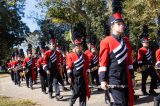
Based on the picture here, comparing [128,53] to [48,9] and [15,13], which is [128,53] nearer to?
[48,9]

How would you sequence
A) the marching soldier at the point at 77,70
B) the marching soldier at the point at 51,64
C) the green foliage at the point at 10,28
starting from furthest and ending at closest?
the green foliage at the point at 10,28 < the marching soldier at the point at 51,64 < the marching soldier at the point at 77,70

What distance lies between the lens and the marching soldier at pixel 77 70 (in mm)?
11500

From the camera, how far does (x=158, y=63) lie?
12.8 m

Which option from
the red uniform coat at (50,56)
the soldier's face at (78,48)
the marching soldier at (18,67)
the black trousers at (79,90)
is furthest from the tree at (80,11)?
the black trousers at (79,90)

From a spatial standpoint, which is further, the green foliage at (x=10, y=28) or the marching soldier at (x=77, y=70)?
the green foliage at (x=10, y=28)

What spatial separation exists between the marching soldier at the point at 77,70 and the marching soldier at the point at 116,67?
12.2 ft

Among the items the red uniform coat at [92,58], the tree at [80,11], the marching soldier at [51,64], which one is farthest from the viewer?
the tree at [80,11]

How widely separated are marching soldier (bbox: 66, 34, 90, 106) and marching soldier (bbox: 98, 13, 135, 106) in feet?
12.2

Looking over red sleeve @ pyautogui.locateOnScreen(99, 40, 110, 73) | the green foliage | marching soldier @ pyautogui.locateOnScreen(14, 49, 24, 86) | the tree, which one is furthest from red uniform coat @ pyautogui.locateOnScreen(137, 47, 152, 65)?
the green foliage

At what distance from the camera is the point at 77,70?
12.0m

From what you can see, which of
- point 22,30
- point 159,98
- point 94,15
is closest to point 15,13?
point 22,30

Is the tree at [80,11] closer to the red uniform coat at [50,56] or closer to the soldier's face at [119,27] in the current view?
the red uniform coat at [50,56]

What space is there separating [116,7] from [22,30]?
2451 inches

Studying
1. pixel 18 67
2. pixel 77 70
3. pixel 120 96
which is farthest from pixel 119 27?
pixel 18 67
